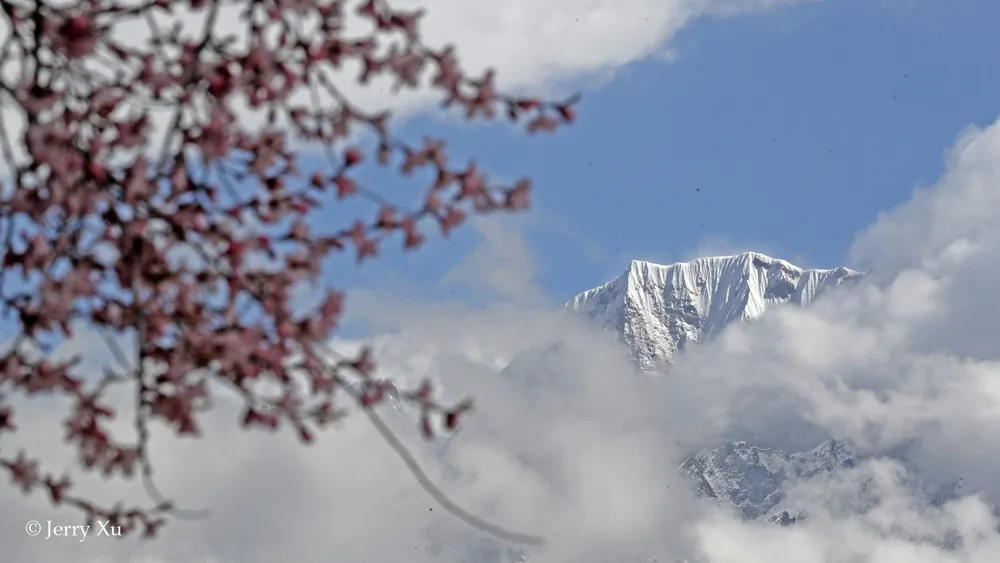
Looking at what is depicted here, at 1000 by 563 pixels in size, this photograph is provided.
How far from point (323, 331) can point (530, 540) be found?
1.20 meters

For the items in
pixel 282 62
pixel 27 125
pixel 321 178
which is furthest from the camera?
pixel 321 178

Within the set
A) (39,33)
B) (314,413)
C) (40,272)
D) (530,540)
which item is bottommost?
(530,540)

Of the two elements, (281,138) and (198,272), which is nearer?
(198,272)

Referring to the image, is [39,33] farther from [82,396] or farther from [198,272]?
[82,396]

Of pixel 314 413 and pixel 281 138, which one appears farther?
pixel 281 138

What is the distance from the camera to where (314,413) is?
4.83 metres

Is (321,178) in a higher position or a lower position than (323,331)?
higher

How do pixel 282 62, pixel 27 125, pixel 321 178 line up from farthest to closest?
pixel 321 178 → pixel 282 62 → pixel 27 125

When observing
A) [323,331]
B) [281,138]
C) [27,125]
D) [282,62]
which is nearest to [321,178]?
[281,138]

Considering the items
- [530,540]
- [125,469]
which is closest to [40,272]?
[125,469]

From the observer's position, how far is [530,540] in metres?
4.71

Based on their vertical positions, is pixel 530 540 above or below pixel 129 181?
below

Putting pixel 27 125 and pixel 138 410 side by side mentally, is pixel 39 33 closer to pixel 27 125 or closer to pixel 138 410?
pixel 27 125

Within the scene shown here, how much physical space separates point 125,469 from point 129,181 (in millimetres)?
1225
